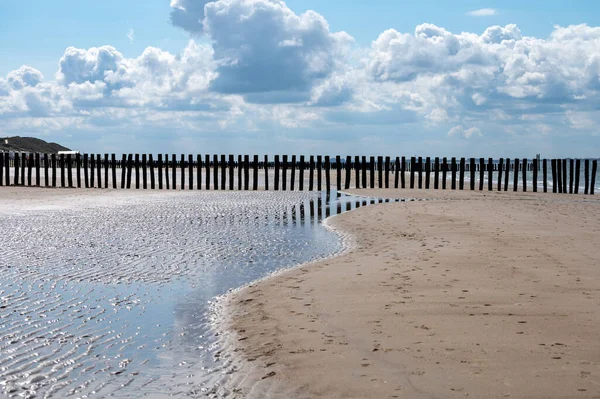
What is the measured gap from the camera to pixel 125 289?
808 cm

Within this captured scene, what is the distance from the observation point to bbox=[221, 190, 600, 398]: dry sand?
4406mm

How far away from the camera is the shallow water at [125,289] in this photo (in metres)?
4.90

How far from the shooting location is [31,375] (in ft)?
15.9

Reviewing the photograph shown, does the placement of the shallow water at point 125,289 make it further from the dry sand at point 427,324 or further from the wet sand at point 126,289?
the dry sand at point 427,324

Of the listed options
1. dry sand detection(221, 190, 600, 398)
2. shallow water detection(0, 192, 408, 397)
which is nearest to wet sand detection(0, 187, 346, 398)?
shallow water detection(0, 192, 408, 397)

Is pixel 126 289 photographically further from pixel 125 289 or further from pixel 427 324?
pixel 427 324

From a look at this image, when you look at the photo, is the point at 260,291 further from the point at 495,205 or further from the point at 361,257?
the point at 495,205

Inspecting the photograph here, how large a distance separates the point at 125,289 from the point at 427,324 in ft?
12.4

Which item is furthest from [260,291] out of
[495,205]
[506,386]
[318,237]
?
[495,205]

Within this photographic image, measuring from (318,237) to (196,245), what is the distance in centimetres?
254

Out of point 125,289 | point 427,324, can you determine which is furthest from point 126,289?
point 427,324

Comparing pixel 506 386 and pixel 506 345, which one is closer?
pixel 506 386

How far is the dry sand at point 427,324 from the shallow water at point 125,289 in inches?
17.5

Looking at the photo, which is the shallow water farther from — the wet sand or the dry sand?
the dry sand
